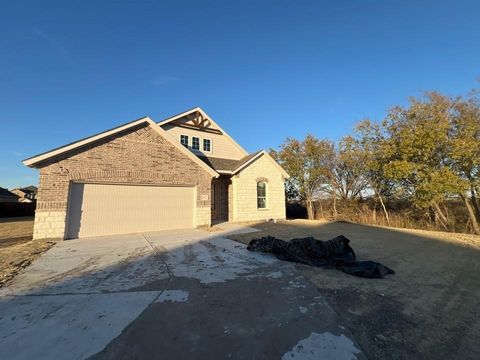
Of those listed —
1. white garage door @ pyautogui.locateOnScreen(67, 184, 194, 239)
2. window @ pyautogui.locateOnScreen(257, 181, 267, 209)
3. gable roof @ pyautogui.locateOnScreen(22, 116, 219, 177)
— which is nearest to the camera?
gable roof @ pyautogui.locateOnScreen(22, 116, 219, 177)

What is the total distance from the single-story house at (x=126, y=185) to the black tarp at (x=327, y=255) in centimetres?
659

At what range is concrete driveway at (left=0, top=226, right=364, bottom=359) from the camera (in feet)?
7.93

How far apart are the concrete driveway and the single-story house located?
4.09 m

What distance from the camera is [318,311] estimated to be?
3211 millimetres

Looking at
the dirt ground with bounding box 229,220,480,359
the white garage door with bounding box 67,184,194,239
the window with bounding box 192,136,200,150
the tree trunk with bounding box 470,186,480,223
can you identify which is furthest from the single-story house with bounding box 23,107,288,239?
the tree trunk with bounding box 470,186,480,223

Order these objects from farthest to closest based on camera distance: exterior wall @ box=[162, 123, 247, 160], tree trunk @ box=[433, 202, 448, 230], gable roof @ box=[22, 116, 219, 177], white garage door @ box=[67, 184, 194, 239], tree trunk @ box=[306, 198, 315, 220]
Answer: tree trunk @ box=[306, 198, 315, 220] → exterior wall @ box=[162, 123, 247, 160] → tree trunk @ box=[433, 202, 448, 230] → white garage door @ box=[67, 184, 194, 239] → gable roof @ box=[22, 116, 219, 177]

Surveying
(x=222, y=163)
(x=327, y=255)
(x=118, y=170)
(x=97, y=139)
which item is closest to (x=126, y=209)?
(x=118, y=170)

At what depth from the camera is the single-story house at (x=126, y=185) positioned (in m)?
8.88

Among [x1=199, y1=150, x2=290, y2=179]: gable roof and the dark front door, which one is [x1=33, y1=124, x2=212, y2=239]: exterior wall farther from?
the dark front door

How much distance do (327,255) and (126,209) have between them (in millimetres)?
8620

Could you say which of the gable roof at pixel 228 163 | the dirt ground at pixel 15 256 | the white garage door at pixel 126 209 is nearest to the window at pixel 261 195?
the gable roof at pixel 228 163

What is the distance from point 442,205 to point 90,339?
18.5 m

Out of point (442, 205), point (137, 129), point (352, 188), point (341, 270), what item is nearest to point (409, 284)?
point (341, 270)

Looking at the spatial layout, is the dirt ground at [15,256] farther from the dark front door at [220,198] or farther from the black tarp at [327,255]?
the dark front door at [220,198]
